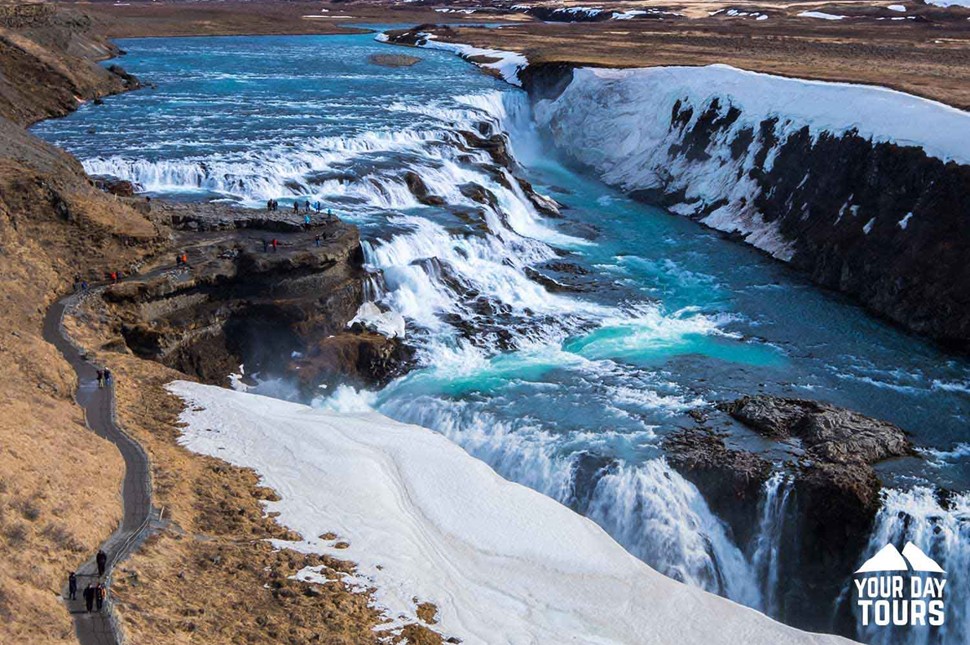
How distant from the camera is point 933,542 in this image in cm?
1961

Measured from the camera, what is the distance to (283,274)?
2847 centimetres

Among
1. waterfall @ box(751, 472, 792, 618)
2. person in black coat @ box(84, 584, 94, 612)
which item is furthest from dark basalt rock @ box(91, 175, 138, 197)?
waterfall @ box(751, 472, 792, 618)

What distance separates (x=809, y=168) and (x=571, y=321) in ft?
52.4

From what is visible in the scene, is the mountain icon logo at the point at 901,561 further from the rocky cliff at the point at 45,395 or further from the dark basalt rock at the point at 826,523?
the rocky cliff at the point at 45,395

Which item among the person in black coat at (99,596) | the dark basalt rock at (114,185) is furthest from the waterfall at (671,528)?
the dark basalt rock at (114,185)

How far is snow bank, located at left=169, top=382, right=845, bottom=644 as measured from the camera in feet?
56.1

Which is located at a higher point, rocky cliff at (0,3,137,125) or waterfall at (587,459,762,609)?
rocky cliff at (0,3,137,125)

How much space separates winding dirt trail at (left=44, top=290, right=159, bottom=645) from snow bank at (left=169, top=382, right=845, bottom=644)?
1.77 metres

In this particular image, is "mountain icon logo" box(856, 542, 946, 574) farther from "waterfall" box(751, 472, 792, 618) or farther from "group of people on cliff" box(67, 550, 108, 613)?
"group of people on cliff" box(67, 550, 108, 613)

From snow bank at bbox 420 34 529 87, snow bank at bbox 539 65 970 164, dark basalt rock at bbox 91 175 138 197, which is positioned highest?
snow bank at bbox 420 34 529 87

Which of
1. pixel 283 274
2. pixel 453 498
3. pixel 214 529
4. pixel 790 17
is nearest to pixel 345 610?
pixel 214 529

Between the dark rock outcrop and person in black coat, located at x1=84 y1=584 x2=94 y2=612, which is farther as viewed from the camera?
the dark rock outcrop

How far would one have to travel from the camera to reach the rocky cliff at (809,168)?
3297cm

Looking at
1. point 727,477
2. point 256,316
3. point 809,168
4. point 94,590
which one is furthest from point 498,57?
point 94,590
